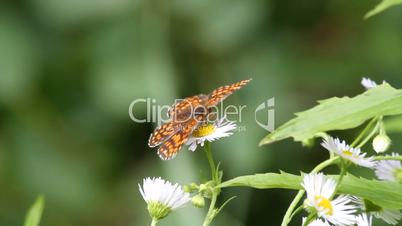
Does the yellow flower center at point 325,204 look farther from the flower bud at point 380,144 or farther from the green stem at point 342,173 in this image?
the flower bud at point 380,144

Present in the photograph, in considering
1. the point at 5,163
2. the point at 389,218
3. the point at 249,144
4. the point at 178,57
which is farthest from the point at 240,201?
the point at 389,218

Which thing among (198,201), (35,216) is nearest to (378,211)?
(198,201)

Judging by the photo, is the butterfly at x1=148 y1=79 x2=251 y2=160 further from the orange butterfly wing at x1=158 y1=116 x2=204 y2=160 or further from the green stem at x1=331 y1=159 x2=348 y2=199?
the green stem at x1=331 y1=159 x2=348 y2=199

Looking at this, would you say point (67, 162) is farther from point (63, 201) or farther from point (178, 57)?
point (178, 57)

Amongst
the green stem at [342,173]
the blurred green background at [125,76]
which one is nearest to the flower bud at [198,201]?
the green stem at [342,173]

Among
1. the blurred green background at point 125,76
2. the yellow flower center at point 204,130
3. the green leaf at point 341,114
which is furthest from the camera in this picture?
the blurred green background at point 125,76

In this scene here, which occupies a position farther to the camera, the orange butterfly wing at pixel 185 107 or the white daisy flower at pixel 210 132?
the orange butterfly wing at pixel 185 107

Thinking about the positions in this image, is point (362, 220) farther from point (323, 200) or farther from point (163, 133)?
point (163, 133)
